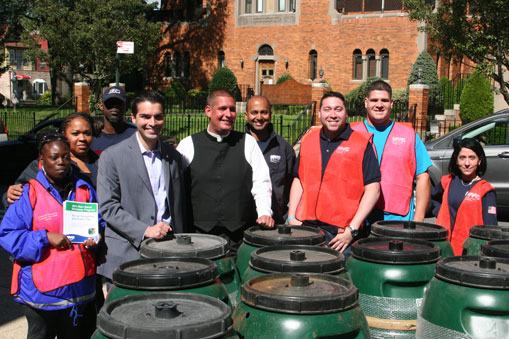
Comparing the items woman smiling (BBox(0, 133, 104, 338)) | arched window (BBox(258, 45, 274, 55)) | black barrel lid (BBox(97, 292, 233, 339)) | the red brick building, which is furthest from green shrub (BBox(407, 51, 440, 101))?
black barrel lid (BBox(97, 292, 233, 339))

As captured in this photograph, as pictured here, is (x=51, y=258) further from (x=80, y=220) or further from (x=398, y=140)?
(x=398, y=140)

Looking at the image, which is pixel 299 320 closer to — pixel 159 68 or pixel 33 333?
pixel 33 333

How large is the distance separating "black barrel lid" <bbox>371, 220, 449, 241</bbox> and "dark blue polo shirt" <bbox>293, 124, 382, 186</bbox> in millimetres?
461

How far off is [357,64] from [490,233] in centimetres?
3182

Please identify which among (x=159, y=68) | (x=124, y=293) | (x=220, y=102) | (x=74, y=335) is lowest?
(x=74, y=335)

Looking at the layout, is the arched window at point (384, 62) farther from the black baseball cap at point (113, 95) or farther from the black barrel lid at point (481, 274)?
the black barrel lid at point (481, 274)

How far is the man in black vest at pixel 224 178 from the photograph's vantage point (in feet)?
13.9

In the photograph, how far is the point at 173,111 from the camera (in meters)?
29.4

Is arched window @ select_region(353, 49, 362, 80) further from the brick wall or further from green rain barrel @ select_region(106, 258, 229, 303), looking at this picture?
green rain barrel @ select_region(106, 258, 229, 303)

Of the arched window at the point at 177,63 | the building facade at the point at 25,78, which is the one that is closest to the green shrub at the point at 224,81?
the arched window at the point at 177,63

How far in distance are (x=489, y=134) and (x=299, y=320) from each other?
9.15 meters

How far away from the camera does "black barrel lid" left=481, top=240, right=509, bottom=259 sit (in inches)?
123

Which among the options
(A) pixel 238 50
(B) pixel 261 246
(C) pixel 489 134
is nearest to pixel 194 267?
(B) pixel 261 246

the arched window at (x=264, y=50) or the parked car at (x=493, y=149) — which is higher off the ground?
the arched window at (x=264, y=50)
